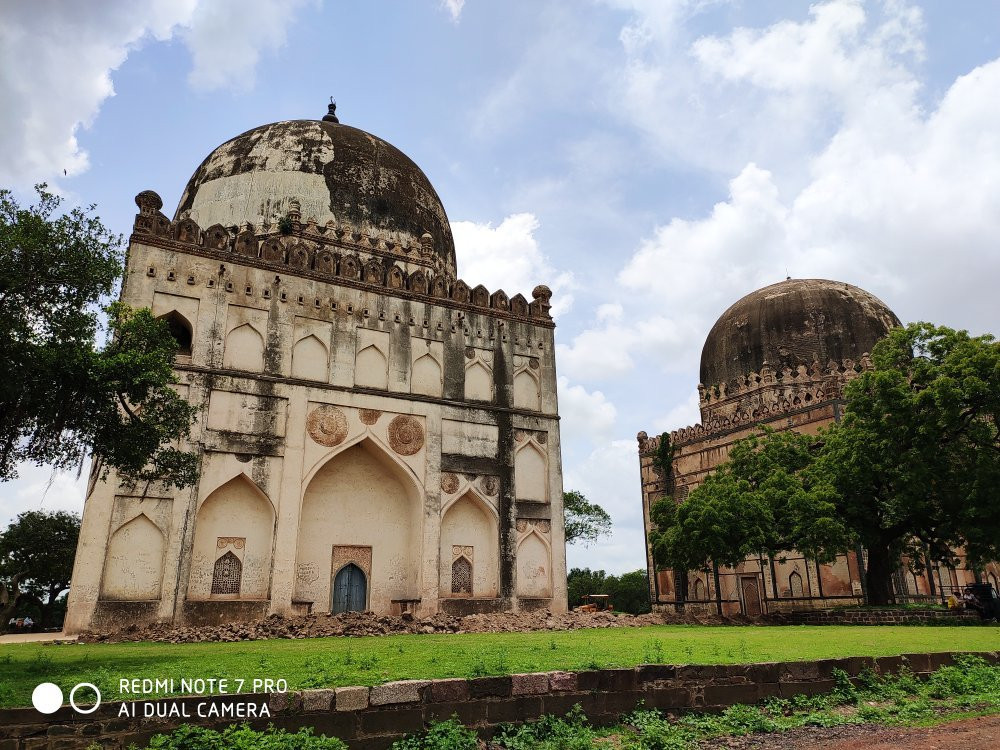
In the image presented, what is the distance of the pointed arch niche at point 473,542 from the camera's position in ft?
56.0

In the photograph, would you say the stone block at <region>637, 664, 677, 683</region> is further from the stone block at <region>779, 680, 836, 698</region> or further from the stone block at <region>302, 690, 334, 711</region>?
the stone block at <region>302, 690, 334, 711</region>

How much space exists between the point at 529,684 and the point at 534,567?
12.4 meters

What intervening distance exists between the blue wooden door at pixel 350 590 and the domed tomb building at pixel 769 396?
39.3 feet

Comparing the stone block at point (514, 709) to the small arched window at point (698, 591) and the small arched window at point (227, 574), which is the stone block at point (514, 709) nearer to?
the small arched window at point (227, 574)

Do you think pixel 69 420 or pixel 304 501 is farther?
pixel 304 501

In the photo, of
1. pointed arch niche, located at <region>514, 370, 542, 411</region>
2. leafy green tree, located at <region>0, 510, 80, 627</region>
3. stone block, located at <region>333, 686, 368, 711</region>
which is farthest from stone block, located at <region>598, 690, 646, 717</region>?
leafy green tree, located at <region>0, 510, 80, 627</region>

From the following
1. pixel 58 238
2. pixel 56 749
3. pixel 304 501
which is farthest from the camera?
pixel 304 501

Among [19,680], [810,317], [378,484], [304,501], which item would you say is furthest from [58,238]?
[810,317]

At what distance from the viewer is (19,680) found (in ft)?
20.5

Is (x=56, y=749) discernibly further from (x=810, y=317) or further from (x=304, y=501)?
(x=810, y=317)

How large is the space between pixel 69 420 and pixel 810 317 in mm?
25800

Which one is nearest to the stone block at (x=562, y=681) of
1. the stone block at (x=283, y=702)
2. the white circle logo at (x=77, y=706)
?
the stone block at (x=283, y=702)

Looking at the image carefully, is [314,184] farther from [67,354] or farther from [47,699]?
[47,699]

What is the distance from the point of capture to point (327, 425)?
16.6 m
